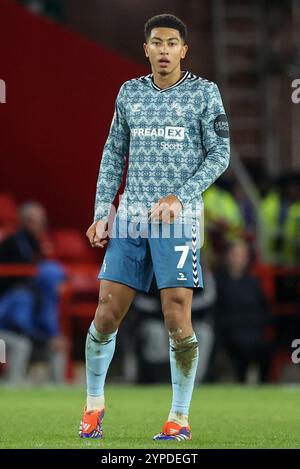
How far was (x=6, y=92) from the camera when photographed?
16672 mm

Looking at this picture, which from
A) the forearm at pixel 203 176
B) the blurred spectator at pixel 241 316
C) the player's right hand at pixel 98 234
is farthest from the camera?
the blurred spectator at pixel 241 316

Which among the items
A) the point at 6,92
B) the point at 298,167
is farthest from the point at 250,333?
the point at 298,167

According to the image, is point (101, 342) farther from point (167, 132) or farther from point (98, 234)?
point (167, 132)

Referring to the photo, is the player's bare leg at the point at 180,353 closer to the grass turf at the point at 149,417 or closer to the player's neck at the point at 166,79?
the grass turf at the point at 149,417

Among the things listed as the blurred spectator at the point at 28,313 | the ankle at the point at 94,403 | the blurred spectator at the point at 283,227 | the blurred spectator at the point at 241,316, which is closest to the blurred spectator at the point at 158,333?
the blurred spectator at the point at 241,316

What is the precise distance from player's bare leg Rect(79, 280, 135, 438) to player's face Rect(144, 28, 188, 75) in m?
1.22

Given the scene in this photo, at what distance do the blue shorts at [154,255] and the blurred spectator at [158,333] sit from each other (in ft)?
21.1

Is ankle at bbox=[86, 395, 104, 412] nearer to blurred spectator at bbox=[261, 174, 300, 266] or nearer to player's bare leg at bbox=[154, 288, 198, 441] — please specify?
player's bare leg at bbox=[154, 288, 198, 441]

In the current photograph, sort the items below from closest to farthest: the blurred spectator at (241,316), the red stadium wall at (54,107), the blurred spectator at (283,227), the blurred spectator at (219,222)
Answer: the blurred spectator at (241,316) < the blurred spectator at (219,222) < the red stadium wall at (54,107) < the blurred spectator at (283,227)

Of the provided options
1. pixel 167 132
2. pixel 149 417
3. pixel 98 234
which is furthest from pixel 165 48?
pixel 149 417

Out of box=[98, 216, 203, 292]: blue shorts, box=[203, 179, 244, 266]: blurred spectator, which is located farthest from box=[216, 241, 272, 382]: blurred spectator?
box=[98, 216, 203, 292]: blue shorts

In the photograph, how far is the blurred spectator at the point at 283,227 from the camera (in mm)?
16859

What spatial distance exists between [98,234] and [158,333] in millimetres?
6599

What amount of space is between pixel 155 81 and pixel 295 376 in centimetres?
877
